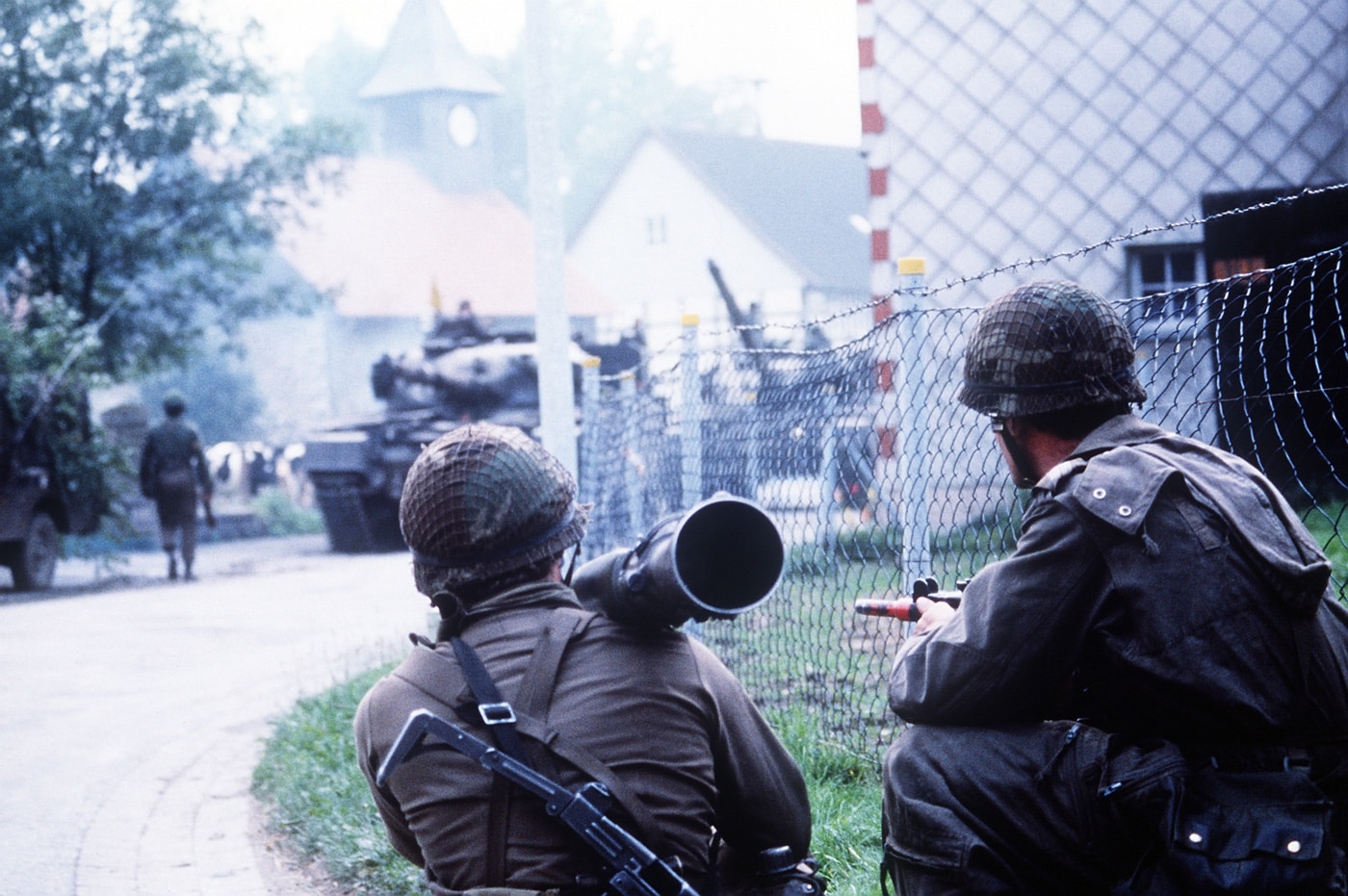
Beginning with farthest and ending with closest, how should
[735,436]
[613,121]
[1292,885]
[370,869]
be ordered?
[613,121], [735,436], [370,869], [1292,885]

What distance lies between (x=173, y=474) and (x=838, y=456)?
1085cm

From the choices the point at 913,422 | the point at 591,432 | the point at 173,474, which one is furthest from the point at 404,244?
the point at 913,422

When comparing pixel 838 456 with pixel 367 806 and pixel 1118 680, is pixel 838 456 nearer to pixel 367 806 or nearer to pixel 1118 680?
pixel 367 806

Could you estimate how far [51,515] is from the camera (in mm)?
16484

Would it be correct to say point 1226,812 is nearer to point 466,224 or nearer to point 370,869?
point 370,869

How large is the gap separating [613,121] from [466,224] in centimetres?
2263

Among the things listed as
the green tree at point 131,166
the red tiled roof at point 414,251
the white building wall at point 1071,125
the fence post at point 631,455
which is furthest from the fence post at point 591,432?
the red tiled roof at point 414,251

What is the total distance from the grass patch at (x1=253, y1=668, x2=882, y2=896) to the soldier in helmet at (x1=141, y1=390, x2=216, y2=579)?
9.47 metres

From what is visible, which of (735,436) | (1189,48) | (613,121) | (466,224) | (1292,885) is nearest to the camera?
(1292,885)

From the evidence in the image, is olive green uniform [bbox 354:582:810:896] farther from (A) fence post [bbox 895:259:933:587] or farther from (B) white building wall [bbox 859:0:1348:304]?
(B) white building wall [bbox 859:0:1348:304]

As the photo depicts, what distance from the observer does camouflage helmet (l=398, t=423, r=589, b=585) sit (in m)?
2.76

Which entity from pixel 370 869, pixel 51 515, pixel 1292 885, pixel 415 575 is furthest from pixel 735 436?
pixel 51 515

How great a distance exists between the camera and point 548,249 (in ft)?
21.5

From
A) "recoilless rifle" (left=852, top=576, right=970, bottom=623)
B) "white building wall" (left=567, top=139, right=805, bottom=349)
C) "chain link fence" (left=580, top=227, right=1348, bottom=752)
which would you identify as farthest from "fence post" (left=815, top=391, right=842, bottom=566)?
"white building wall" (left=567, top=139, right=805, bottom=349)
